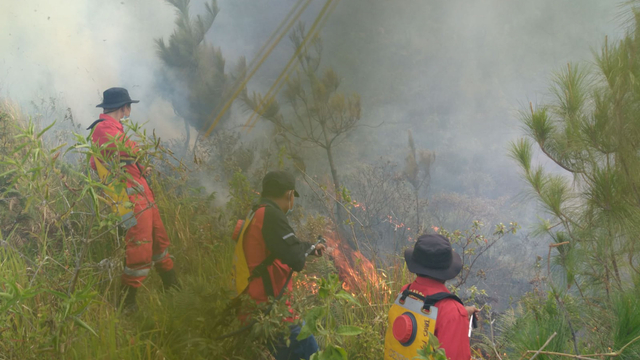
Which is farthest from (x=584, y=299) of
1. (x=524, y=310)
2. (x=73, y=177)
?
(x=73, y=177)

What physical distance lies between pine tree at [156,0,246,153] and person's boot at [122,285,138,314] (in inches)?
28.4

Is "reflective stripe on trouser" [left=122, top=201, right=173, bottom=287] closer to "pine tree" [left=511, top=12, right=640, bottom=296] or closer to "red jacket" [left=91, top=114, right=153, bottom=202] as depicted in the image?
"red jacket" [left=91, top=114, right=153, bottom=202]

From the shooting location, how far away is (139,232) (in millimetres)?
1824

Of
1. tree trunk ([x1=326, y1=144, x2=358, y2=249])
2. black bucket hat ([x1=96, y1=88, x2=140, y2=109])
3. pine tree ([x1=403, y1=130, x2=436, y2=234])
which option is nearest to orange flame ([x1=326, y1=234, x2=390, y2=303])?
tree trunk ([x1=326, y1=144, x2=358, y2=249])

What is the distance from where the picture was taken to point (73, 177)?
1.98 m

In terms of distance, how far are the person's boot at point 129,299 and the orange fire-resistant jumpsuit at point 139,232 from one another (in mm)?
19

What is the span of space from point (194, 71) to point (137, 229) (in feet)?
2.72

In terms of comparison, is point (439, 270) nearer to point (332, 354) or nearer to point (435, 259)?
point (435, 259)

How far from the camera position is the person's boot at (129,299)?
1708mm

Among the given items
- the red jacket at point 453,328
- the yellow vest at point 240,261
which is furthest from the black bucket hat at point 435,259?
the yellow vest at point 240,261

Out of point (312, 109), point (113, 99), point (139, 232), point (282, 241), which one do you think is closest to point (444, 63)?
point (312, 109)

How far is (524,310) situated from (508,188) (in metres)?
0.79

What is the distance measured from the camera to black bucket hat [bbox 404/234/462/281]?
5.24 feet

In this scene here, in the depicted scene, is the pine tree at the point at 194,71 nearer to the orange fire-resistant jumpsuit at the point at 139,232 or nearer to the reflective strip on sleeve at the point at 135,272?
the orange fire-resistant jumpsuit at the point at 139,232
